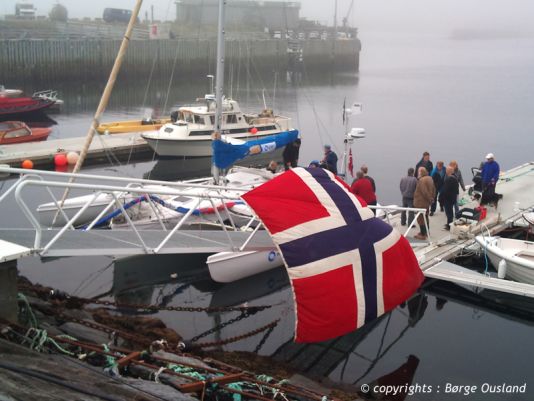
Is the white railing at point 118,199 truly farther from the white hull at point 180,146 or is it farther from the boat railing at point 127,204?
the white hull at point 180,146

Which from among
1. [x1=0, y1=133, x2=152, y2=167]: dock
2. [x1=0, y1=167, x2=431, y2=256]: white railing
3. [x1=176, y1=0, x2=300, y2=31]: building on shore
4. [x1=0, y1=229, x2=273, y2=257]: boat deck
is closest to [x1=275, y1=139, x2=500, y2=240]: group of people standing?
[x1=0, y1=167, x2=431, y2=256]: white railing

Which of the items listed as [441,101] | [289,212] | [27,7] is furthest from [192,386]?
[27,7]

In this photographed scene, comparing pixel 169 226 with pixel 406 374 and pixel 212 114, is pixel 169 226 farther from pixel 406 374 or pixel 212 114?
pixel 212 114

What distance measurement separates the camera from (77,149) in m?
26.9

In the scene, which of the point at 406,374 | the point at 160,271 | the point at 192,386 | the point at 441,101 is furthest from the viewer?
the point at 441,101

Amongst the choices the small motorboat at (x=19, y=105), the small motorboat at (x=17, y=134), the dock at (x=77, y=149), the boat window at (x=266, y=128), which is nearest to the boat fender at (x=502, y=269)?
the dock at (x=77, y=149)

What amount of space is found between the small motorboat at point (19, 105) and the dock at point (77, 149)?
11.9 meters

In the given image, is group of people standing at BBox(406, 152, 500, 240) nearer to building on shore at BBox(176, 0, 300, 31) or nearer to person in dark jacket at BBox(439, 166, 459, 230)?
person in dark jacket at BBox(439, 166, 459, 230)

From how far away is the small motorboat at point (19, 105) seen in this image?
Answer: 127 feet

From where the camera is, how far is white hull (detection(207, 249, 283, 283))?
12242 mm

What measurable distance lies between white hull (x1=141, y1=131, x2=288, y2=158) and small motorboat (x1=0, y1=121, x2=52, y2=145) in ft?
18.4

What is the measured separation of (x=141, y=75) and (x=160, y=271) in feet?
200

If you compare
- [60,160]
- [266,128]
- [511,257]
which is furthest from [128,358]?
[266,128]

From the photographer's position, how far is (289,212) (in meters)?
9.07
